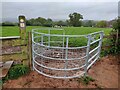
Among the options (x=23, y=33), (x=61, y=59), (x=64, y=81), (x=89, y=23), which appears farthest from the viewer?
(x=89, y=23)

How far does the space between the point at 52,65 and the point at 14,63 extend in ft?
3.60

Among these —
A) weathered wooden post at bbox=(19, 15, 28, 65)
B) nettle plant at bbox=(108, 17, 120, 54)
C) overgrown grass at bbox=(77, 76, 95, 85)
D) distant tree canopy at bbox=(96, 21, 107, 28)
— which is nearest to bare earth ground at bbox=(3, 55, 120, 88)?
overgrown grass at bbox=(77, 76, 95, 85)

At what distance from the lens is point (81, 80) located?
4074 mm

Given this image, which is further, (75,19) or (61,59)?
(75,19)

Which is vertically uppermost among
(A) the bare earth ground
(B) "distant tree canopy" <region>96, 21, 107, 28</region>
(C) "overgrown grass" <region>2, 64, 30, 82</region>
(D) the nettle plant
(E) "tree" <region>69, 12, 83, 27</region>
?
(E) "tree" <region>69, 12, 83, 27</region>

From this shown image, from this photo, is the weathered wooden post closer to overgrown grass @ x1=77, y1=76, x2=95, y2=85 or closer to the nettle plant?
overgrown grass @ x1=77, y1=76, x2=95, y2=85

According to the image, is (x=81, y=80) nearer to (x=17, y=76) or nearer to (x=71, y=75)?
(x=71, y=75)

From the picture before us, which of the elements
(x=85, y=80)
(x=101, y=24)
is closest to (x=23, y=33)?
(x=85, y=80)

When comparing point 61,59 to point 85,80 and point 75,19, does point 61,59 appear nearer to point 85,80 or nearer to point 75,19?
point 85,80

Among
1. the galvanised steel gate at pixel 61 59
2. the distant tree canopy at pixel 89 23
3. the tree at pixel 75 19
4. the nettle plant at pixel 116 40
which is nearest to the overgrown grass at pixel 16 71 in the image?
the galvanised steel gate at pixel 61 59

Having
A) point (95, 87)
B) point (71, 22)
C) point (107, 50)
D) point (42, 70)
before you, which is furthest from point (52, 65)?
point (71, 22)

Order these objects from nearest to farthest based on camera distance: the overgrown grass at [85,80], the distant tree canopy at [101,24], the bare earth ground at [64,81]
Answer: the bare earth ground at [64,81] → the overgrown grass at [85,80] → the distant tree canopy at [101,24]

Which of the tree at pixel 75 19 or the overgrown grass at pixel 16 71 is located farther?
the tree at pixel 75 19

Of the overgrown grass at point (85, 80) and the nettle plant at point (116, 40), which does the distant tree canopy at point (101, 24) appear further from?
the overgrown grass at point (85, 80)
